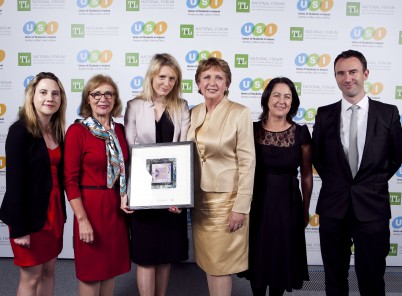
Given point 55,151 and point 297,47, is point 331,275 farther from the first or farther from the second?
point 297,47

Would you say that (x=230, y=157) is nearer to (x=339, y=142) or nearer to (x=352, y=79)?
(x=339, y=142)

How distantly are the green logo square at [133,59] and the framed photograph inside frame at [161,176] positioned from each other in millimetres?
1682

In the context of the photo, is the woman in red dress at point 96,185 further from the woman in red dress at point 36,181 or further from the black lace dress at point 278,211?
the black lace dress at point 278,211

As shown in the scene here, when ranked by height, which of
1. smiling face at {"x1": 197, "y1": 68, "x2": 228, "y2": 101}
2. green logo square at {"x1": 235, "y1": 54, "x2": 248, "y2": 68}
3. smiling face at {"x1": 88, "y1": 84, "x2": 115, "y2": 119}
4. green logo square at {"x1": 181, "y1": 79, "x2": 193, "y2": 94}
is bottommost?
smiling face at {"x1": 88, "y1": 84, "x2": 115, "y2": 119}

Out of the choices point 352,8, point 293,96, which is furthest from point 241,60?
point 293,96

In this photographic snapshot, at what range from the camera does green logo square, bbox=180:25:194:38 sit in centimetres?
349

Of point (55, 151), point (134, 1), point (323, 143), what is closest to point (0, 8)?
point (134, 1)

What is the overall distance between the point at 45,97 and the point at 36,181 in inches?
18.1

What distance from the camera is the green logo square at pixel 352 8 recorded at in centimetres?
346

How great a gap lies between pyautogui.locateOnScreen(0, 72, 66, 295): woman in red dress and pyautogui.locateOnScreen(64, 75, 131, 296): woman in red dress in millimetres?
111

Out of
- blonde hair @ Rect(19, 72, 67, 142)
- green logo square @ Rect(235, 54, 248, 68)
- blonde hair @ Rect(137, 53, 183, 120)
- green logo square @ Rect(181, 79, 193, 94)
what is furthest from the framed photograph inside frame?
green logo square @ Rect(235, 54, 248, 68)

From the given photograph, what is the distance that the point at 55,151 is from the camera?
200 centimetres

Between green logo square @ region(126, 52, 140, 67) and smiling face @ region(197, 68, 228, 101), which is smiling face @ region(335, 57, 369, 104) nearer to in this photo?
smiling face @ region(197, 68, 228, 101)

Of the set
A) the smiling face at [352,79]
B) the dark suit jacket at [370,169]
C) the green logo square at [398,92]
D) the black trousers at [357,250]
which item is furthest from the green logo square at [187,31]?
the black trousers at [357,250]
